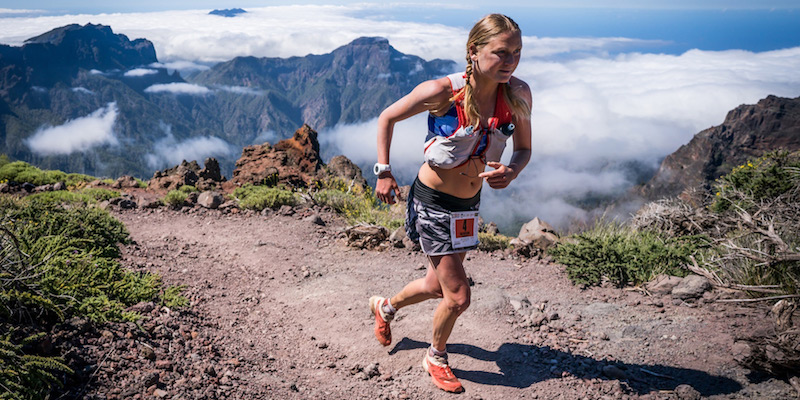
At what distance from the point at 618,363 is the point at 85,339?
3.79 metres

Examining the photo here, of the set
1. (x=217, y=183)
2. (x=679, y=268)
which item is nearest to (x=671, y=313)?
(x=679, y=268)

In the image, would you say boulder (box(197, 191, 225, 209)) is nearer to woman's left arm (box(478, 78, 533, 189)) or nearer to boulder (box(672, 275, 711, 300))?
woman's left arm (box(478, 78, 533, 189))

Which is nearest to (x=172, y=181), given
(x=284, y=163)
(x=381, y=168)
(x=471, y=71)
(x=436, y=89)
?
(x=284, y=163)

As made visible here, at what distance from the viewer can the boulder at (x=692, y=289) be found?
4.69 metres

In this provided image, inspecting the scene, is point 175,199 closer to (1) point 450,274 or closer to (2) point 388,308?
(2) point 388,308

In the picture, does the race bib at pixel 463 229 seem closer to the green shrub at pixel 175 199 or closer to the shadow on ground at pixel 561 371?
the shadow on ground at pixel 561 371

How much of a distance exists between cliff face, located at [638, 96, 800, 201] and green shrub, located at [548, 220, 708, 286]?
266 feet

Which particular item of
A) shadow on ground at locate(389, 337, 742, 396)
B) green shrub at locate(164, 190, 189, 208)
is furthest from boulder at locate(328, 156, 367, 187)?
shadow on ground at locate(389, 337, 742, 396)

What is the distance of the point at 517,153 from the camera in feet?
10.7

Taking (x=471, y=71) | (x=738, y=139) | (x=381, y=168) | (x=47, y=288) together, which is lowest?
(x=738, y=139)

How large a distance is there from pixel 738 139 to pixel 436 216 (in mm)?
99146

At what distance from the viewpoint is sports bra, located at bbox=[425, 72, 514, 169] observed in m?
2.98

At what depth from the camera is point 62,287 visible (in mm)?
3771

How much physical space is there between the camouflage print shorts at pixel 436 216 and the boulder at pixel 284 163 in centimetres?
754
